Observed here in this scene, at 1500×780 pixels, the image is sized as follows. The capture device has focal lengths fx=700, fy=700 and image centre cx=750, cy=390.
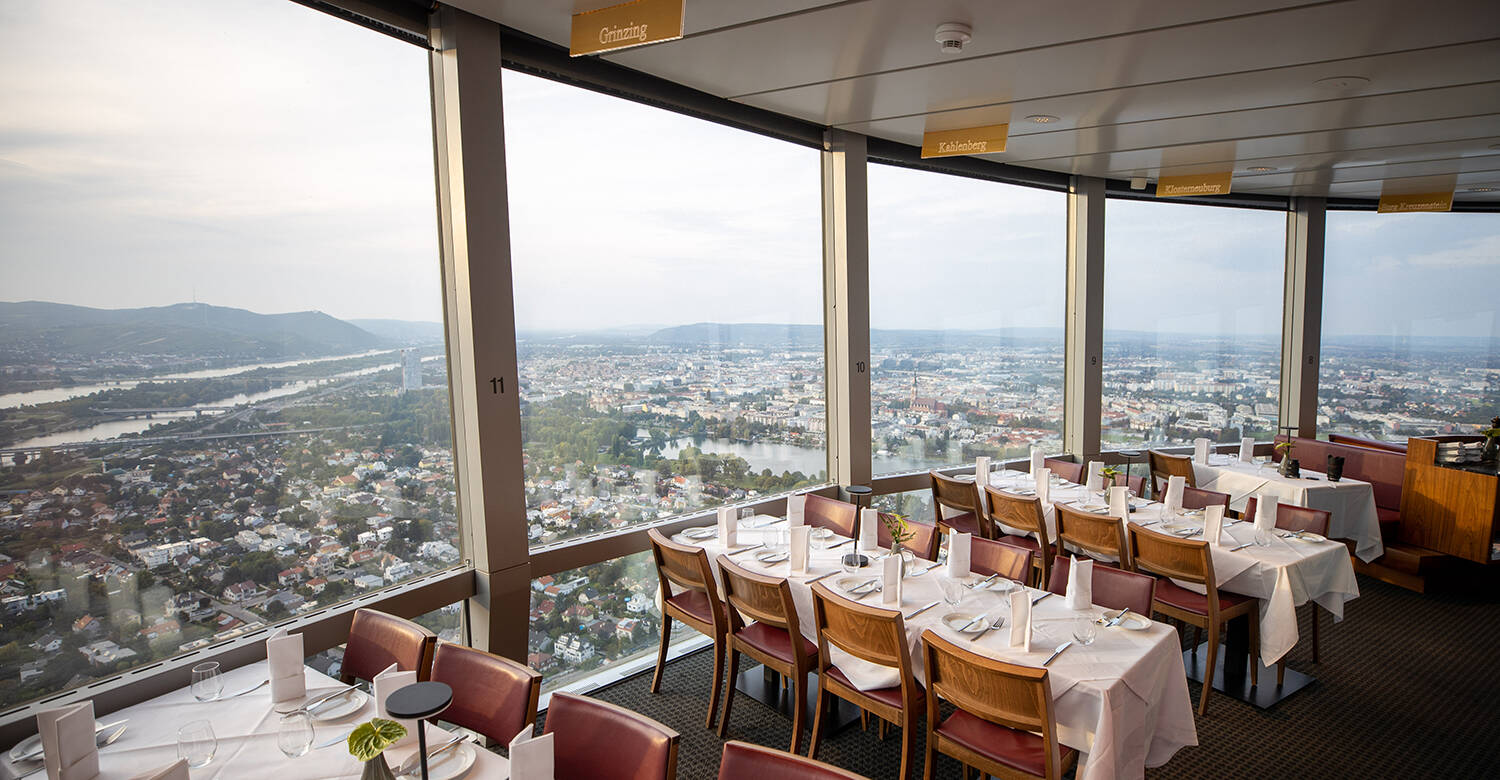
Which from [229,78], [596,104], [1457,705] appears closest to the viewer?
[229,78]

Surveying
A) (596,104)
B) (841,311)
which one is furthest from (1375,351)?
(596,104)

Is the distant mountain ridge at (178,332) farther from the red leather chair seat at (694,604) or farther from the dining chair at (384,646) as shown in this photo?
the red leather chair seat at (694,604)

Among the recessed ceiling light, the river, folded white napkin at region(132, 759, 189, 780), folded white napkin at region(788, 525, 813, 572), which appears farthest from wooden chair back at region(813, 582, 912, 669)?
the recessed ceiling light

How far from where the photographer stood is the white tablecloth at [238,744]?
6.64 feet

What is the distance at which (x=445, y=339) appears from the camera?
3549 mm

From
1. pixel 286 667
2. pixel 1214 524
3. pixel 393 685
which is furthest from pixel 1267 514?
pixel 286 667

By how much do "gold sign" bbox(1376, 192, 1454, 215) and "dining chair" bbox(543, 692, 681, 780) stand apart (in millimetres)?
9205

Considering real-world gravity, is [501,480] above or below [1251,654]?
above

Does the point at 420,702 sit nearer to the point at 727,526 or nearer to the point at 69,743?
the point at 69,743

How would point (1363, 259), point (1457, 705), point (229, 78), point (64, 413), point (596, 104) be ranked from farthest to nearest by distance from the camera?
point (1363, 259) → point (596, 104) → point (1457, 705) → point (229, 78) → point (64, 413)

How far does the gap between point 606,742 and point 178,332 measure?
7.67 ft

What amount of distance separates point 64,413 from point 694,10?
9.44 feet

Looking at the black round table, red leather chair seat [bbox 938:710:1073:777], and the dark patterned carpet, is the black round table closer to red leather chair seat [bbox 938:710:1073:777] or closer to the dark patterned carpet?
red leather chair seat [bbox 938:710:1073:777]

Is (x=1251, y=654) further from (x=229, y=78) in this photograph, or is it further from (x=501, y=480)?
(x=229, y=78)
